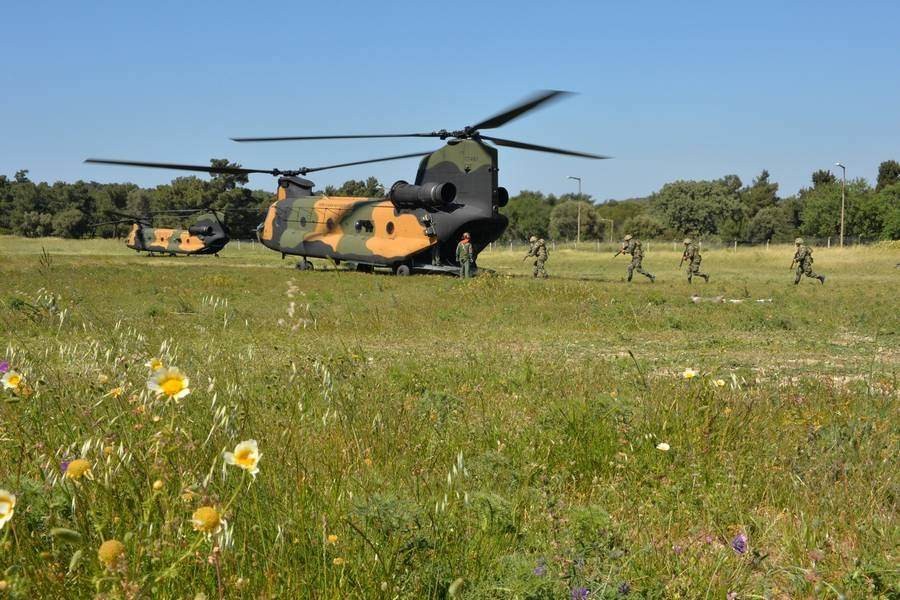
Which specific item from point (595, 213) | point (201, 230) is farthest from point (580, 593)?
point (595, 213)

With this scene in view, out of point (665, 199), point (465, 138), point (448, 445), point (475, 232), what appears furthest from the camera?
point (665, 199)

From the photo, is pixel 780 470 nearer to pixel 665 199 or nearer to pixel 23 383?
pixel 23 383

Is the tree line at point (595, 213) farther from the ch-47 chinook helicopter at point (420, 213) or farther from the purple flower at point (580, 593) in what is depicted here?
the purple flower at point (580, 593)

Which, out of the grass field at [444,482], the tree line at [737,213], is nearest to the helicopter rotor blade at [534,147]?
the grass field at [444,482]

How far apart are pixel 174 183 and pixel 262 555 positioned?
99.6m

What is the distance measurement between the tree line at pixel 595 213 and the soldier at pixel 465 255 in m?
47.3

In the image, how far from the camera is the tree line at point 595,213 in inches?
A: 3344

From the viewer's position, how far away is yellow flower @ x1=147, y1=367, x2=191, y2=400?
7.38 ft

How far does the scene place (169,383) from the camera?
2.31 meters

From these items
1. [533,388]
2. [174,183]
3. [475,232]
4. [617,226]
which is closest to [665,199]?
[617,226]

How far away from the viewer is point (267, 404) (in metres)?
4.90

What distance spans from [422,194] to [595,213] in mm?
88703

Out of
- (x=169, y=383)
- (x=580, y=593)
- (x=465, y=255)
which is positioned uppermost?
(x=465, y=255)

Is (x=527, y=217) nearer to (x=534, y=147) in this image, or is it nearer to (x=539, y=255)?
(x=539, y=255)
